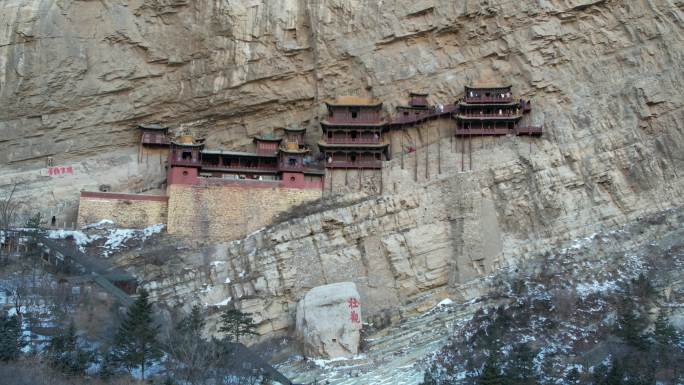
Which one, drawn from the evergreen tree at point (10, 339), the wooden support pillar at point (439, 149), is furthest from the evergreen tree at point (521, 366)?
the evergreen tree at point (10, 339)

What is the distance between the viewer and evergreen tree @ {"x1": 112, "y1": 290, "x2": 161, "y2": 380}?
97.0 ft

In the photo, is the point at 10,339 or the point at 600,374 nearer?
the point at 600,374

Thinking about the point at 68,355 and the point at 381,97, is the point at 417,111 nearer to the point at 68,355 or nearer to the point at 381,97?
the point at 381,97

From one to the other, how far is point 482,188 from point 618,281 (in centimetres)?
735

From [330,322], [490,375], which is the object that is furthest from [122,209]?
[490,375]

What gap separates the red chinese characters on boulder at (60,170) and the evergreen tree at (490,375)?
24.8 m

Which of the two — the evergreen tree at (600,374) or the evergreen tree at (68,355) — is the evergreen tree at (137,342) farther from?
the evergreen tree at (600,374)

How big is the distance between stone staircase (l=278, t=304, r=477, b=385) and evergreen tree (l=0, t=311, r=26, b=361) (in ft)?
31.8

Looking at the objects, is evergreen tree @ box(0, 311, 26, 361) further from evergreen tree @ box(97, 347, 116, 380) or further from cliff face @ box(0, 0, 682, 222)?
cliff face @ box(0, 0, 682, 222)

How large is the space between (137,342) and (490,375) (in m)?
11.9

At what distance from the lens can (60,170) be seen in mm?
43531

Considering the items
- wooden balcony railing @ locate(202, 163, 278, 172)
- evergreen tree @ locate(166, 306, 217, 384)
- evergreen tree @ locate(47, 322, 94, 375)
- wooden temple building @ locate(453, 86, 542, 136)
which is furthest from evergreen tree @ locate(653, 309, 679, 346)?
wooden balcony railing @ locate(202, 163, 278, 172)

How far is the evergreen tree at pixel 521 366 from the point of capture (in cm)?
2775

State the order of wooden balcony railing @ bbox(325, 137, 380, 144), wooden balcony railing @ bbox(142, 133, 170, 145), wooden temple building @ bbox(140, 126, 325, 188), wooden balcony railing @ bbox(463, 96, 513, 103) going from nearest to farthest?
1. wooden temple building @ bbox(140, 126, 325, 188)
2. wooden balcony railing @ bbox(463, 96, 513, 103)
3. wooden balcony railing @ bbox(325, 137, 380, 144)
4. wooden balcony railing @ bbox(142, 133, 170, 145)
